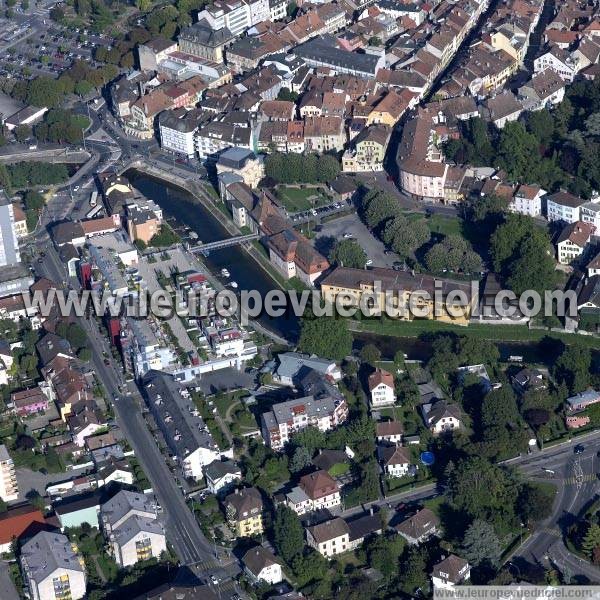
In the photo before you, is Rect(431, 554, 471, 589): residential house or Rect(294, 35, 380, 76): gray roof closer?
Rect(431, 554, 471, 589): residential house

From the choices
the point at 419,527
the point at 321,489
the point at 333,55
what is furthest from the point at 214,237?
the point at 419,527

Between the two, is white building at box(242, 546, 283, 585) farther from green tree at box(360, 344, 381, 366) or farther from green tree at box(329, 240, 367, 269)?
green tree at box(329, 240, 367, 269)

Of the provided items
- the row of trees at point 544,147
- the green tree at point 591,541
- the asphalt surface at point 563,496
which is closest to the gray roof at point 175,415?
the asphalt surface at point 563,496

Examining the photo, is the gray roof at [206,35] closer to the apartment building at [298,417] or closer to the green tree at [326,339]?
the green tree at [326,339]

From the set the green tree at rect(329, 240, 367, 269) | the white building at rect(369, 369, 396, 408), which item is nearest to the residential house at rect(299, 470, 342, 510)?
the white building at rect(369, 369, 396, 408)

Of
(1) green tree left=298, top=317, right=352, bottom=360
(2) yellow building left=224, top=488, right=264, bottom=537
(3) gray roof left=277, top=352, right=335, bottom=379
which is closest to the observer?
(2) yellow building left=224, top=488, right=264, bottom=537

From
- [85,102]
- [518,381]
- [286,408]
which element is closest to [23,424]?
[286,408]

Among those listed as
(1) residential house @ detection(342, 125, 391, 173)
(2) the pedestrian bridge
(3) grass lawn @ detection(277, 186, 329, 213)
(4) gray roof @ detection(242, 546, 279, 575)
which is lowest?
(4) gray roof @ detection(242, 546, 279, 575)
